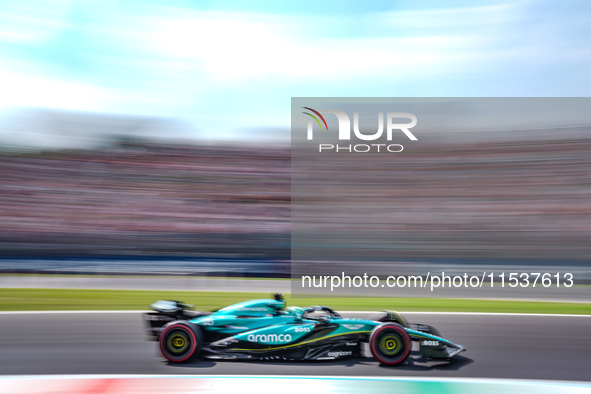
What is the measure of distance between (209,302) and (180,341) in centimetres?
478

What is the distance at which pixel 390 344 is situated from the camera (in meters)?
4.95

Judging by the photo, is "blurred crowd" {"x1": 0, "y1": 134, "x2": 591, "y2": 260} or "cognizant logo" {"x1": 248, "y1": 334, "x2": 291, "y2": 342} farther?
"blurred crowd" {"x1": 0, "y1": 134, "x2": 591, "y2": 260}

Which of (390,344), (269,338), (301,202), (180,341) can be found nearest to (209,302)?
(180,341)

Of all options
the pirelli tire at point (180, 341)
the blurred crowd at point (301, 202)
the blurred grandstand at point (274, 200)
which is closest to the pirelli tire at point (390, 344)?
the pirelli tire at point (180, 341)

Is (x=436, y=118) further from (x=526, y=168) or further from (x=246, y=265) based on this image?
(x=246, y=265)

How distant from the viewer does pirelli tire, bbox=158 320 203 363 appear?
16.5ft

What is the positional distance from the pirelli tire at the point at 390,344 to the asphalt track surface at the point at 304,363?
0.31 ft

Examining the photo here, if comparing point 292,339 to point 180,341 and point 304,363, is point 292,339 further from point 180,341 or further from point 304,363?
point 180,341

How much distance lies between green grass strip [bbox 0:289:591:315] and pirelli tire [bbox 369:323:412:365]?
4.03 metres

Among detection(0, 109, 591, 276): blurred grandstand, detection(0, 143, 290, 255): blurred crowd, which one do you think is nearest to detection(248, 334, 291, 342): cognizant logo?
detection(0, 109, 591, 276): blurred grandstand

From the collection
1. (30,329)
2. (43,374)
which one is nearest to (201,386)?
(43,374)

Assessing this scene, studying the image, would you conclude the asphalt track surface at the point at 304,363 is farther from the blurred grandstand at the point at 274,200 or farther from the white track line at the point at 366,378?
the blurred grandstand at the point at 274,200

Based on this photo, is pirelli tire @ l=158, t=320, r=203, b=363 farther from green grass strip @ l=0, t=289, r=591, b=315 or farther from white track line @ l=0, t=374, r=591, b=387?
green grass strip @ l=0, t=289, r=591, b=315

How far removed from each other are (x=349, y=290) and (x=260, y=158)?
1062 cm
